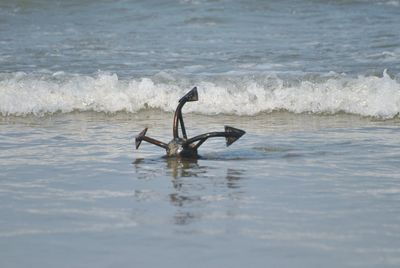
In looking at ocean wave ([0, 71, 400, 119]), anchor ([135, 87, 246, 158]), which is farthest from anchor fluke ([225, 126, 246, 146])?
ocean wave ([0, 71, 400, 119])

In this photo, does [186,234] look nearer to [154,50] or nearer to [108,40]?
[154,50]

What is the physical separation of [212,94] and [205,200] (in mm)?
4754

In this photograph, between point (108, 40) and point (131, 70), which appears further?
point (108, 40)

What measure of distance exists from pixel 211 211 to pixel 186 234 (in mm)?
470

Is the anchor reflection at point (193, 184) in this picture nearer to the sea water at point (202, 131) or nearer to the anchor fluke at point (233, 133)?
the sea water at point (202, 131)

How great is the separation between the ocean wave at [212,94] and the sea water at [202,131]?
23 mm

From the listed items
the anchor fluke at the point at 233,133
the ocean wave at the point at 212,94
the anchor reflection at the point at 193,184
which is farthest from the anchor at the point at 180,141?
the ocean wave at the point at 212,94

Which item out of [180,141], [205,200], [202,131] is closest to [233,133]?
[180,141]

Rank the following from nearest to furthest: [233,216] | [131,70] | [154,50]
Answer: [233,216], [131,70], [154,50]

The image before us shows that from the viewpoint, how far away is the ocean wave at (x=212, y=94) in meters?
9.52

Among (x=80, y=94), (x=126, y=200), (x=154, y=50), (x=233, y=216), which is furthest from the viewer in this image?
(x=154, y=50)

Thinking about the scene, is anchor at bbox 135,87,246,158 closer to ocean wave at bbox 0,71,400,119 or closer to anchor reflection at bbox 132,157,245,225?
anchor reflection at bbox 132,157,245,225

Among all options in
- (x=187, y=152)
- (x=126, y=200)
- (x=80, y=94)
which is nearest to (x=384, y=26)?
(x=80, y=94)

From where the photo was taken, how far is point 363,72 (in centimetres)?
1056
